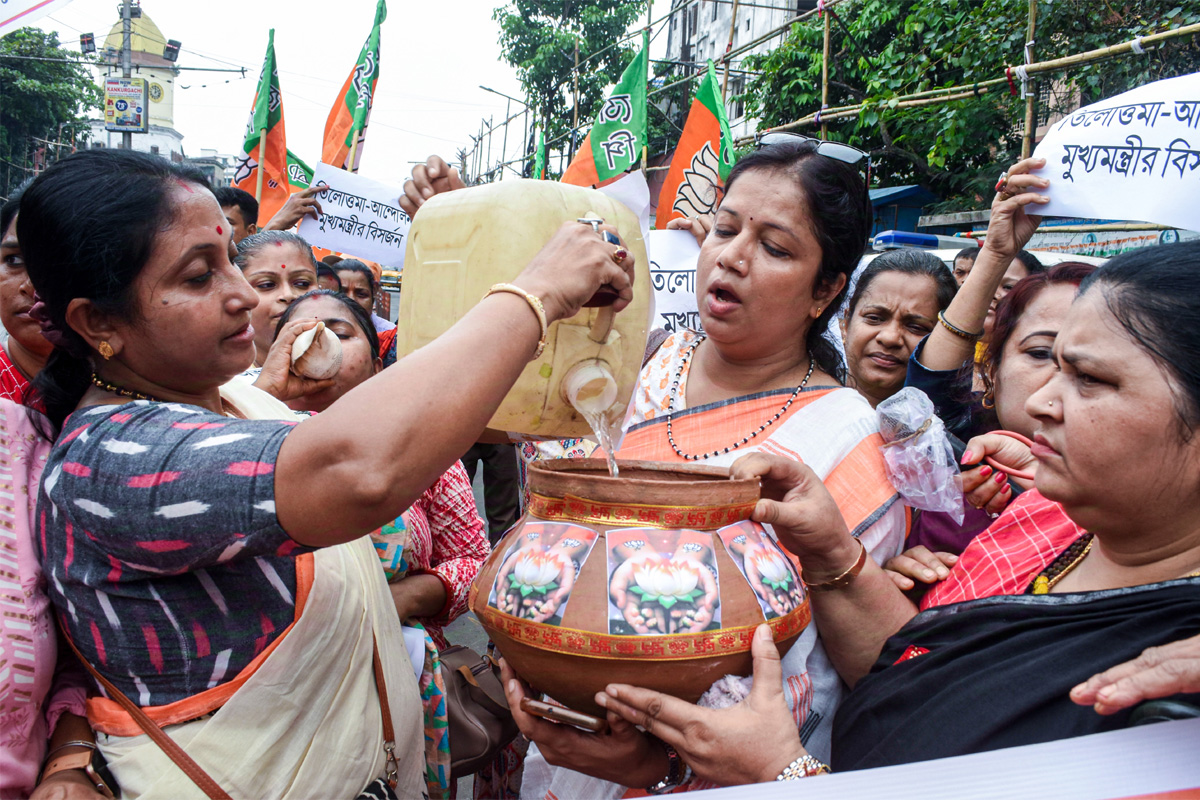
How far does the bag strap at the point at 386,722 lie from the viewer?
68.7 inches

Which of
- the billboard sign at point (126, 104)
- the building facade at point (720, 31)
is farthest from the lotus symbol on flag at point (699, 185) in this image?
the billboard sign at point (126, 104)

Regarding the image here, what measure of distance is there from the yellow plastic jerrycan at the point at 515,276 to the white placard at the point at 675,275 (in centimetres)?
219

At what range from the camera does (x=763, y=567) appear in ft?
4.59

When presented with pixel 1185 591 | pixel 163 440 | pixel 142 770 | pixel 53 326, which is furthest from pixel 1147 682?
pixel 53 326

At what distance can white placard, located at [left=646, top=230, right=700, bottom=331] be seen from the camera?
3861 millimetres

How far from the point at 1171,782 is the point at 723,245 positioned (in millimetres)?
1406

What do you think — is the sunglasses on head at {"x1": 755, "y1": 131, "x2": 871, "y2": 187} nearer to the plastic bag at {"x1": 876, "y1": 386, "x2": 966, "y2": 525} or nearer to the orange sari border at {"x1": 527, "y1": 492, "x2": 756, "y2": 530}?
the plastic bag at {"x1": 876, "y1": 386, "x2": 966, "y2": 525}

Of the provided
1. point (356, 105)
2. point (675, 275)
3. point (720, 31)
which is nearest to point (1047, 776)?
point (675, 275)

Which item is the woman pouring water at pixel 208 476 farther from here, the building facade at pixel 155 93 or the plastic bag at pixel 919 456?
the building facade at pixel 155 93

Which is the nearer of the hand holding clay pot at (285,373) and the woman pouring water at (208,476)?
the woman pouring water at (208,476)

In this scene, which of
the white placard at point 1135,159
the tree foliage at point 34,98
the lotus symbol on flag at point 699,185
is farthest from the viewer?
the tree foliage at point 34,98

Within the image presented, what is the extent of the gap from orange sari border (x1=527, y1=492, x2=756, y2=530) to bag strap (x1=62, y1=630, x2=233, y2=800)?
78 cm

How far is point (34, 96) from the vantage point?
29.8m

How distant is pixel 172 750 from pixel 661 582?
3.01 ft
